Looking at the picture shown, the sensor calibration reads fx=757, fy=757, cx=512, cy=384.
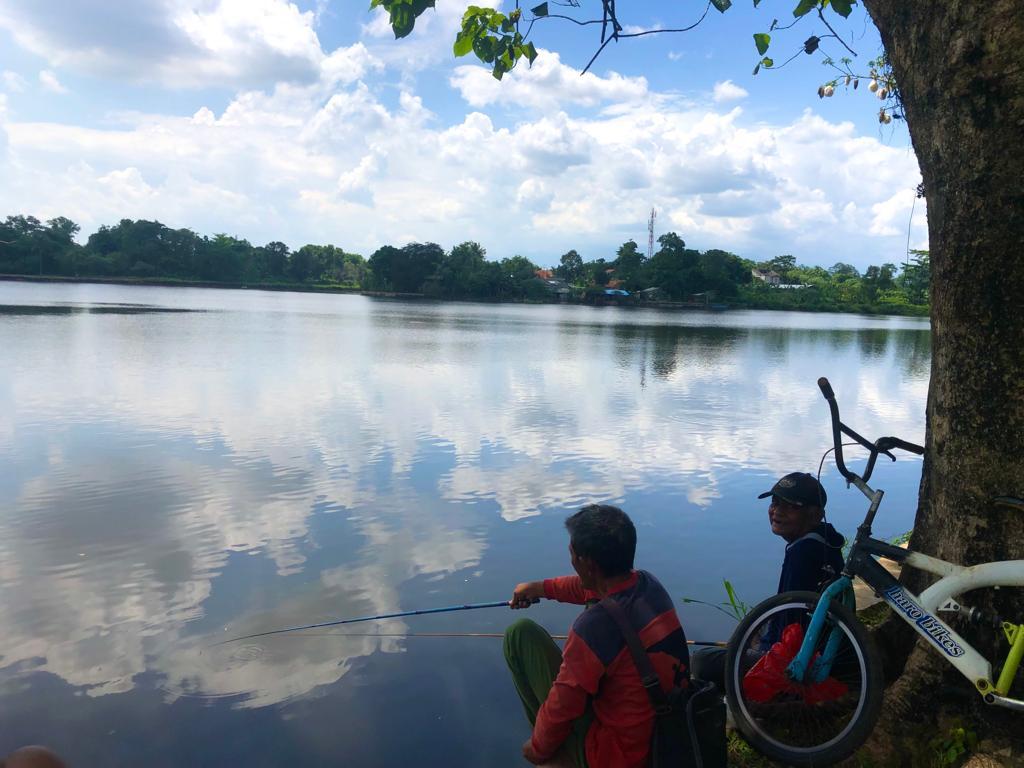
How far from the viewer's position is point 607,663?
2301 millimetres

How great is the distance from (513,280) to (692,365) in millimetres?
74640

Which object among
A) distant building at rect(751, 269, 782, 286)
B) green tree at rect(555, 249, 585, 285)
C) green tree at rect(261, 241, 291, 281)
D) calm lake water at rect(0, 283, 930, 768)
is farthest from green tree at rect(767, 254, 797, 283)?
calm lake water at rect(0, 283, 930, 768)

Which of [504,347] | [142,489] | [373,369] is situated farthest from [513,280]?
[142,489]

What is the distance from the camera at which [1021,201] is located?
266 cm

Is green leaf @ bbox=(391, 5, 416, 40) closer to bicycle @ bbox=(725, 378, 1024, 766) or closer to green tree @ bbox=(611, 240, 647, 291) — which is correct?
bicycle @ bbox=(725, 378, 1024, 766)

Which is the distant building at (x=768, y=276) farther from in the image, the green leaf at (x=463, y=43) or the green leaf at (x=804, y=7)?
the green leaf at (x=463, y=43)

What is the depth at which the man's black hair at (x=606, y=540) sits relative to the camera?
93.7 inches

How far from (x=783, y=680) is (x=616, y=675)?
105 centimetres

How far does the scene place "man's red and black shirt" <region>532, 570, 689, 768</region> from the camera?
2287 mm

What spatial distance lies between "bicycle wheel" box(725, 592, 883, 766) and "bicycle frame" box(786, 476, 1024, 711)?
66 millimetres

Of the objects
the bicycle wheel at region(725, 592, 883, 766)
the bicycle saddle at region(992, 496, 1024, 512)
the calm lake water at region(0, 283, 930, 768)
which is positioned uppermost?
the bicycle saddle at region(992, 496, 1024, 512)

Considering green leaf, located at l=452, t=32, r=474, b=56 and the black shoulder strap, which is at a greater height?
green leaf, located at l=452, t=32, r=474, b=56

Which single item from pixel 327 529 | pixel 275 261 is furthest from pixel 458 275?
pixel 327 529

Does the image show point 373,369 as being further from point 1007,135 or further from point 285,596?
point 1007,135
